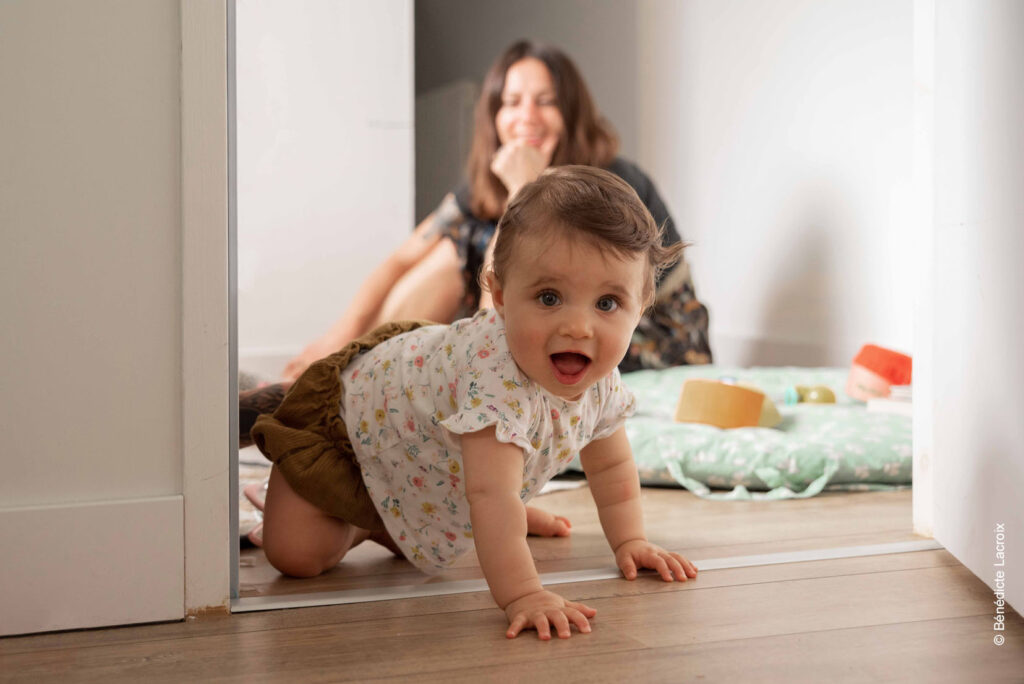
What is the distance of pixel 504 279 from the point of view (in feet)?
3.60

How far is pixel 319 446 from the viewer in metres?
1.26

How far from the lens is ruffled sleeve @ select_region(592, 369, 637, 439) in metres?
1.21

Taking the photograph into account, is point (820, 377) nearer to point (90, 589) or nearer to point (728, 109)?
point (728, 109)

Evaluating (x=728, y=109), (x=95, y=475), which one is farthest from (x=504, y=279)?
(x=728, y=109)

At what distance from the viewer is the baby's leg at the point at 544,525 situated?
1.42 meters

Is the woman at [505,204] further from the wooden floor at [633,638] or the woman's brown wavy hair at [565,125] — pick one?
the wooden floor at [633,638]

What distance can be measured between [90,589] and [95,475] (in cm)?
12

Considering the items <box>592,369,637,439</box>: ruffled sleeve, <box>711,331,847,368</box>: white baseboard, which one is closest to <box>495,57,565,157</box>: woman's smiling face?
<box>711,331,847,368</box>: white baseboard

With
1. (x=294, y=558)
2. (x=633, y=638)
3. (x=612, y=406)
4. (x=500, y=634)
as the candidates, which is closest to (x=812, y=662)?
(x=633, y=638)

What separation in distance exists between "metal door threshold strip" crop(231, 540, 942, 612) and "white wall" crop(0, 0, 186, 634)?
4.6 inches

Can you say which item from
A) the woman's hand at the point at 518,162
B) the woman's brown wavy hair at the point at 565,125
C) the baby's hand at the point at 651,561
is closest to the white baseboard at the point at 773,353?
the woman's brown wavy hair at the point at 565,125

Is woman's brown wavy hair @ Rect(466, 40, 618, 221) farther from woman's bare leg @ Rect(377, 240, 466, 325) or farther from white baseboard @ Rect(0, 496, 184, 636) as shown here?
white baseboard @ Rect(0, 496, 184, 636)

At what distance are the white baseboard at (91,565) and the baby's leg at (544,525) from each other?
53 cm

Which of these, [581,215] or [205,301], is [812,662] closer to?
[581,215]
